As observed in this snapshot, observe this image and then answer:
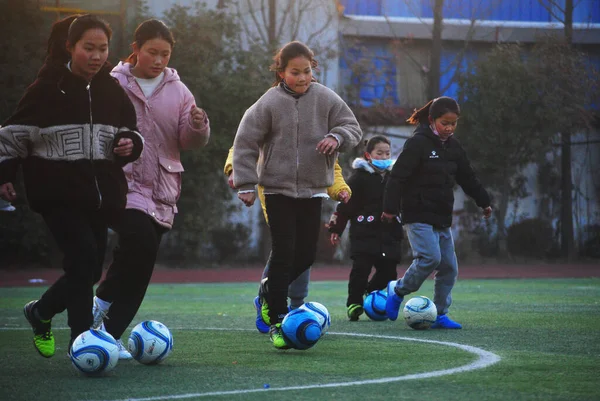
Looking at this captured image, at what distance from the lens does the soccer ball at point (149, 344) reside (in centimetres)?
660

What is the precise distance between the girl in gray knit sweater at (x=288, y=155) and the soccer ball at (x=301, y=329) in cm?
40

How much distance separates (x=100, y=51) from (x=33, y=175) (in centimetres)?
83

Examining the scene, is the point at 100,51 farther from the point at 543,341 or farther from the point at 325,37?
the point at 325,37

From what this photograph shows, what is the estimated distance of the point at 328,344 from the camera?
307 inches

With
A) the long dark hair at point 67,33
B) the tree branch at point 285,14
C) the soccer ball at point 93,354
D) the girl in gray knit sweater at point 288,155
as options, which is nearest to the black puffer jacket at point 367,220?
the girl in gray knit sweater at point 288,155

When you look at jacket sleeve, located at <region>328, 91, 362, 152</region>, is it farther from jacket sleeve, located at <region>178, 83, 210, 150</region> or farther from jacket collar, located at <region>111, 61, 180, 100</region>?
jacket collar, located at <region>111, 61, 180, 100</region>

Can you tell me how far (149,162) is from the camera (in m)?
6.99

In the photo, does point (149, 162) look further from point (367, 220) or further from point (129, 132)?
point (367, 220)

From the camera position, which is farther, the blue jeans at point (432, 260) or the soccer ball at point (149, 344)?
the blue jeans at point (432, 260)

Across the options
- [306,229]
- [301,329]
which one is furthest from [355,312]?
[301,329]

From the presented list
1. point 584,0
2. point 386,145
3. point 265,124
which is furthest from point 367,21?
point 265,124

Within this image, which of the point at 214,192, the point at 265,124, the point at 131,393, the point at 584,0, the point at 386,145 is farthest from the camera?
the point at 584,0

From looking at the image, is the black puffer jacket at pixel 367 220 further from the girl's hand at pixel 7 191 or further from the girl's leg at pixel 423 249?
the girl's hand at pixel 7 191

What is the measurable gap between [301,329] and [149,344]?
39.0 inches
